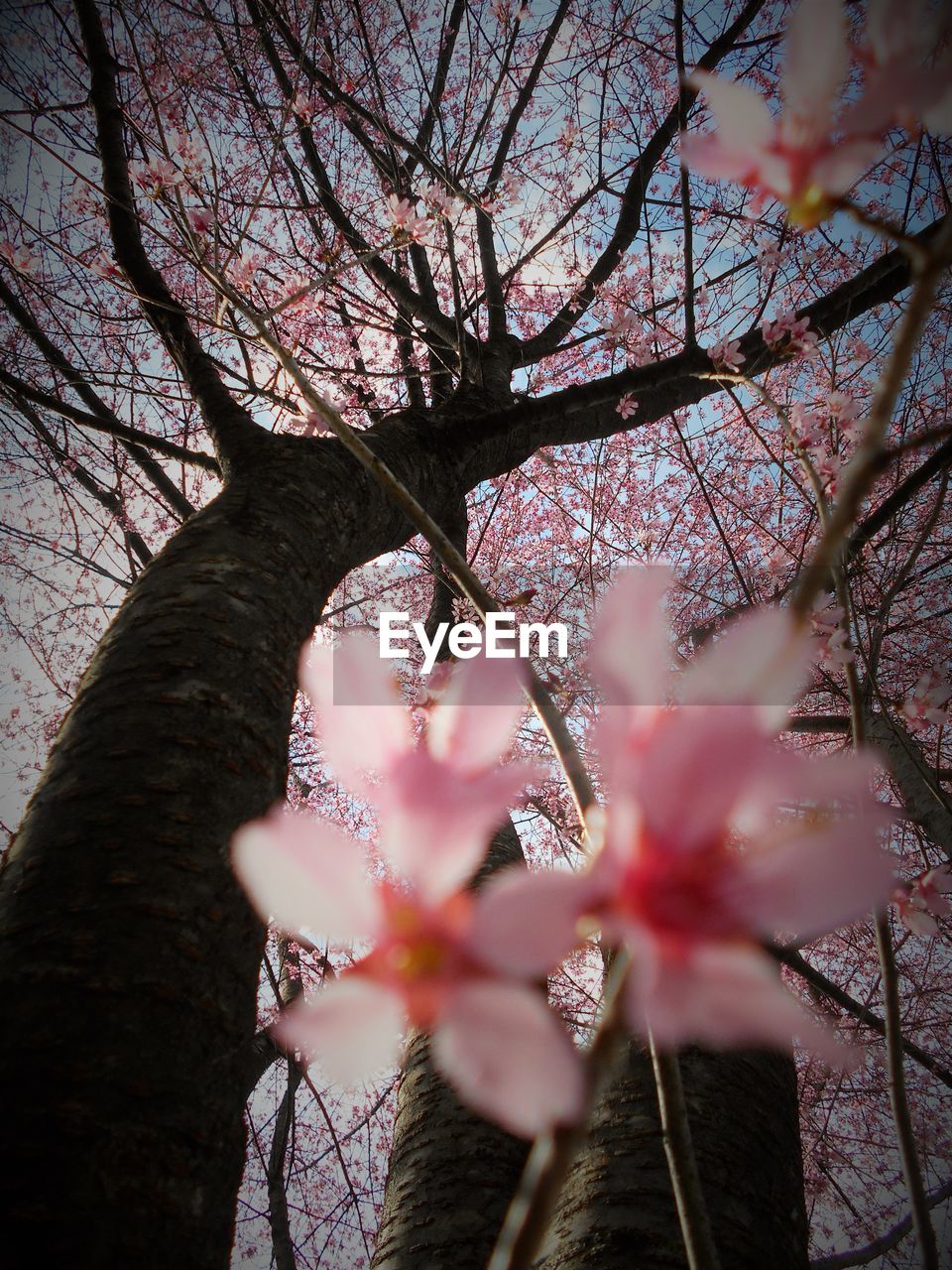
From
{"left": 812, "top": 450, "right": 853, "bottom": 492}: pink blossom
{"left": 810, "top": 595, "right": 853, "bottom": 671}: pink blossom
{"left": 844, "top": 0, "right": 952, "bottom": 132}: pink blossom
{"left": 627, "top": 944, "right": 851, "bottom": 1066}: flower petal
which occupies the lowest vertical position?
{"left": 627, "top": 944, "right": 851, "bottom": 1066}: flower petal

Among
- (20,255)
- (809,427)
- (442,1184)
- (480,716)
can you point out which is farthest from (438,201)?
(442,1184)

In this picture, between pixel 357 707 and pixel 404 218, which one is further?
pixel 404 218

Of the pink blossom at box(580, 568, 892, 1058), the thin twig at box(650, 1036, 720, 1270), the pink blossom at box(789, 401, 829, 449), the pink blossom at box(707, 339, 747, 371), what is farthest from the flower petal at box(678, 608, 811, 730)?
the pink blossom at box(789, 401, 829, 449)

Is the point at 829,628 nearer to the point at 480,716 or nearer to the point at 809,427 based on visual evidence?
the point at 809,427

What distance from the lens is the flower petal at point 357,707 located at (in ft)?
0.49

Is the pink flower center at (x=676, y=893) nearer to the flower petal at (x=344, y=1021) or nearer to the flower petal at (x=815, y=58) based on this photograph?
the flower petal at (x=344, y=1021)

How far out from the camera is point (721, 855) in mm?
128

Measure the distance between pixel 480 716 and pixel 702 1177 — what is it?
1.06 metres

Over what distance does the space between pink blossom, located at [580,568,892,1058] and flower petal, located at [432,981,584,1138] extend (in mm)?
20

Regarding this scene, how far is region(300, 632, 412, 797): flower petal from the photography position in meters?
0.15

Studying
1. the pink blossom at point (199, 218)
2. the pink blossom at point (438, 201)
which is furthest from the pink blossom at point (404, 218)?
the pink blossom at point (199, 218)

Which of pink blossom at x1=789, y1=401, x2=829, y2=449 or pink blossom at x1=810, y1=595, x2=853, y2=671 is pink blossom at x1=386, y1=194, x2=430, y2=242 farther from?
pink blossom at x1=810, y1=595, x2=853, y2=671

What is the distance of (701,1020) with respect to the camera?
12cm

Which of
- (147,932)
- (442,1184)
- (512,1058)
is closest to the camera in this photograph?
(512,1058)
